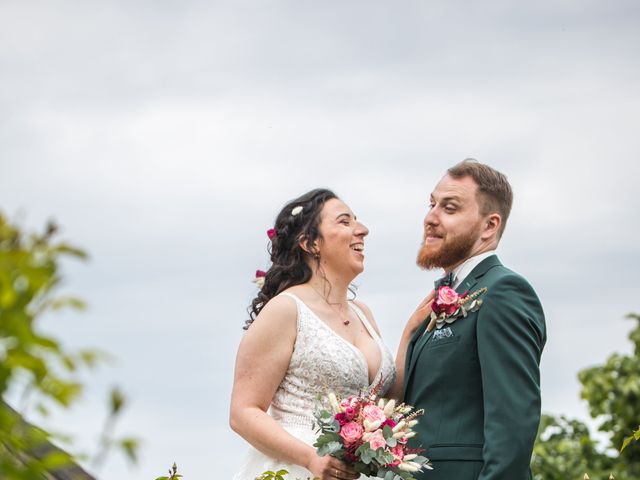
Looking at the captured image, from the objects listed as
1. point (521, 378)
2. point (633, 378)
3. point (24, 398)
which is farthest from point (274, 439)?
point (633, 378)

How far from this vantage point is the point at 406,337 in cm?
550

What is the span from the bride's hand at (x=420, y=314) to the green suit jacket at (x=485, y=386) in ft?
1.09

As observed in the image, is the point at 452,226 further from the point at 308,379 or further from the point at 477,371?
the point at 308,379

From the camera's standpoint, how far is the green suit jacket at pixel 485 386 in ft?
14.5

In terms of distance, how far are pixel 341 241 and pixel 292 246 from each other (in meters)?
0.36

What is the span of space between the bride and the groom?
35 centimetres

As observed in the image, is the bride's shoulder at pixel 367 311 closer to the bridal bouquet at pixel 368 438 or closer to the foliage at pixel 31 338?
the bridal bouquet at pixel 368 438

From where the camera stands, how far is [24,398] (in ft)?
4.33

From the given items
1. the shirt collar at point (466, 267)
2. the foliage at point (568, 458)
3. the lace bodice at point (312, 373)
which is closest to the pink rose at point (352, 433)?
the lace bodice at point (312, 373)

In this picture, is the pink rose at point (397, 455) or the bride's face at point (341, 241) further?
the bride's face at point (341, 241)

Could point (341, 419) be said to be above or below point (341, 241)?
below

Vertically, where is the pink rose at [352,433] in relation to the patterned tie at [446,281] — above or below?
below

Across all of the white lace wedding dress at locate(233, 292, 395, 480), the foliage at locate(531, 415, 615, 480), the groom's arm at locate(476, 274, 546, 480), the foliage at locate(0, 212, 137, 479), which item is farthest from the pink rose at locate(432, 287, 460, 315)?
the foliage at locate(531, 415, 615, 480)

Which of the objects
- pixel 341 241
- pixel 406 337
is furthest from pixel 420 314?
pixel 341 241
